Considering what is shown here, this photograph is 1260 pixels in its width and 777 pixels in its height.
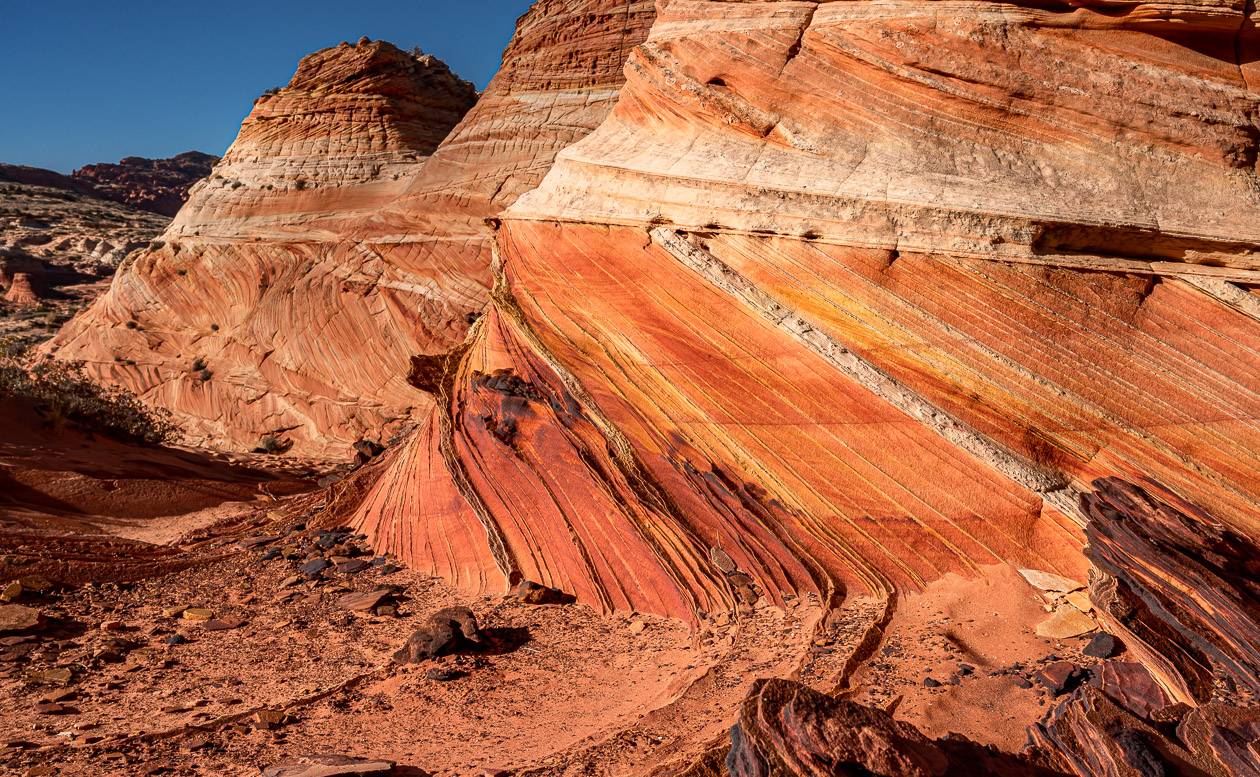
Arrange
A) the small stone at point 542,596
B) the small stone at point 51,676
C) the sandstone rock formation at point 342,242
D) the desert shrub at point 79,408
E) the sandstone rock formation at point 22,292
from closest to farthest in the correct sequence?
the small stone at point 51,676 → the small stone at point 542,596 → the desert shrub at point 79,408 → the sandstone rock formation at point 342,242 → the sandstone rock formation at point 22,292

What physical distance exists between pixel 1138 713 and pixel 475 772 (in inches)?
116

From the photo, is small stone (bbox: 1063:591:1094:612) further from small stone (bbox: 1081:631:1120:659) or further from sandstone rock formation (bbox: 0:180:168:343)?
sandstone rock formation (bbox: 0:180:168:343)

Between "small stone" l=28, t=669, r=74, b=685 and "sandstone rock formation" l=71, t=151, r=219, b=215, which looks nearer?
"small stone" l=28, t=669, r=74, b=685

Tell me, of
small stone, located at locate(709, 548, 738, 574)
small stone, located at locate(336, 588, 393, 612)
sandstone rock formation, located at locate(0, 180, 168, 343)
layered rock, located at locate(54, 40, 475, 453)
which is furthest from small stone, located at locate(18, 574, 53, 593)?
sandstone rock formation, located at locate(0, 180, 168, 343)

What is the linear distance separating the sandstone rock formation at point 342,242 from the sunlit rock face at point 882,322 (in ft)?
32.6

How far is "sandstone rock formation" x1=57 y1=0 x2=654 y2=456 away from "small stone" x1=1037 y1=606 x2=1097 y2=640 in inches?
509

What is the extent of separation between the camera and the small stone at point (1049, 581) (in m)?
5.00

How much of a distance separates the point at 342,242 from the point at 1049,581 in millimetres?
17430

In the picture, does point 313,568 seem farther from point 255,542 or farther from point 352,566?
point 255,542

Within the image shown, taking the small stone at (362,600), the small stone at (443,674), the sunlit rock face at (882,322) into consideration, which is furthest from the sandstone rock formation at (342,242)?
the small stone at (443,674)

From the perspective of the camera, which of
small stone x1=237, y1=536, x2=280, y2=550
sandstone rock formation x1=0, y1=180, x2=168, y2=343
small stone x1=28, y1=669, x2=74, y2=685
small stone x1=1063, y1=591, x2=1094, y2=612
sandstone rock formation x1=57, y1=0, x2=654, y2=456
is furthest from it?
sandstone rock formation x1=0, y1=180, x2=168, y2=343

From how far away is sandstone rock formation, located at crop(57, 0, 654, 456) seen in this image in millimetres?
17125

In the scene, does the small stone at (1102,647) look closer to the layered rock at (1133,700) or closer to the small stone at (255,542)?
the layered rock at (1133,700)

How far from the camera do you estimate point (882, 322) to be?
5934mm
